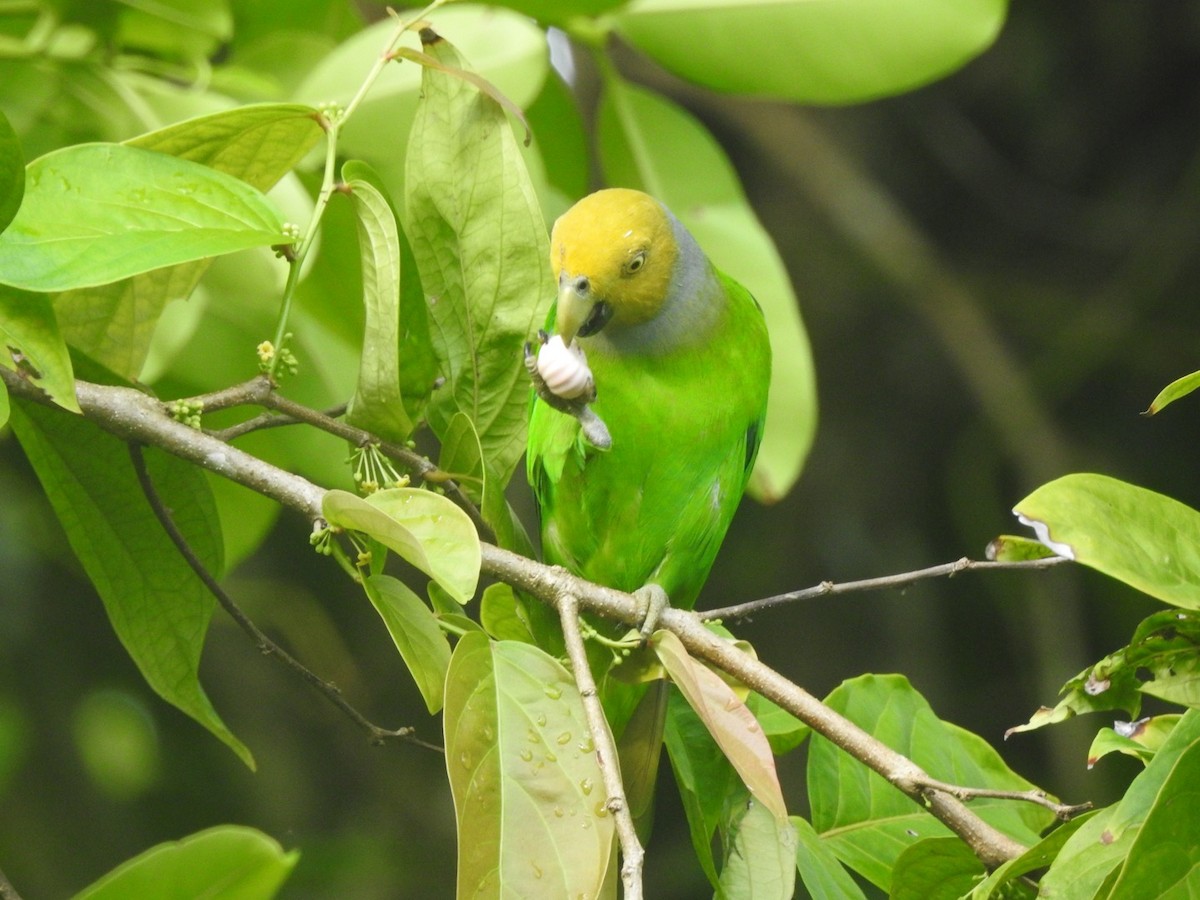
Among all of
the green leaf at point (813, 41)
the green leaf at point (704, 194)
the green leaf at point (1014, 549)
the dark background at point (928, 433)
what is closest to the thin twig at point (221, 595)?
the green leaf at point (1014, 549)

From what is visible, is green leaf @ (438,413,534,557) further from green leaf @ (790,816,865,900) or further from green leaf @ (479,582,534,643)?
green leaf @ (790,816,865,900)

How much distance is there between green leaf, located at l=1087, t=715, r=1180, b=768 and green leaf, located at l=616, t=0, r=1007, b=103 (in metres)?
0.87

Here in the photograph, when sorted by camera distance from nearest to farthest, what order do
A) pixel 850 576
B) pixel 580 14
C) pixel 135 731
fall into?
pixel 580 14, pixel 135 731, pixel 850 576

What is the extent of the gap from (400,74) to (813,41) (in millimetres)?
536

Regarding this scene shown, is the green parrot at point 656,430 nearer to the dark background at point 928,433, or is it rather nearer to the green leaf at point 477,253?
the green leaf at point 477,253

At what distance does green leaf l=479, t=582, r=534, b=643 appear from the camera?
3.89 ft

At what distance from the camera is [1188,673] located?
Result: 1043mm

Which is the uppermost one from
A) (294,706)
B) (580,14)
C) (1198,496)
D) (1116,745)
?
(580,14)

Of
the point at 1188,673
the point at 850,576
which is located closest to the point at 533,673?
the point at 1188,673

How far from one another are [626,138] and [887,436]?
104 inches

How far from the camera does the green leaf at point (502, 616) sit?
119 centimetres

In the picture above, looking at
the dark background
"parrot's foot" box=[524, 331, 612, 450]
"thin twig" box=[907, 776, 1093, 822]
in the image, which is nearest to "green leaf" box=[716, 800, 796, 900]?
"thin twig" box=[907, 776, 1093, 822]

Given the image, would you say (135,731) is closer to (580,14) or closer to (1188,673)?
(580,14)

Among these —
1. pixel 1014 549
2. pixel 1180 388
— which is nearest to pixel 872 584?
pixel 1014 549
